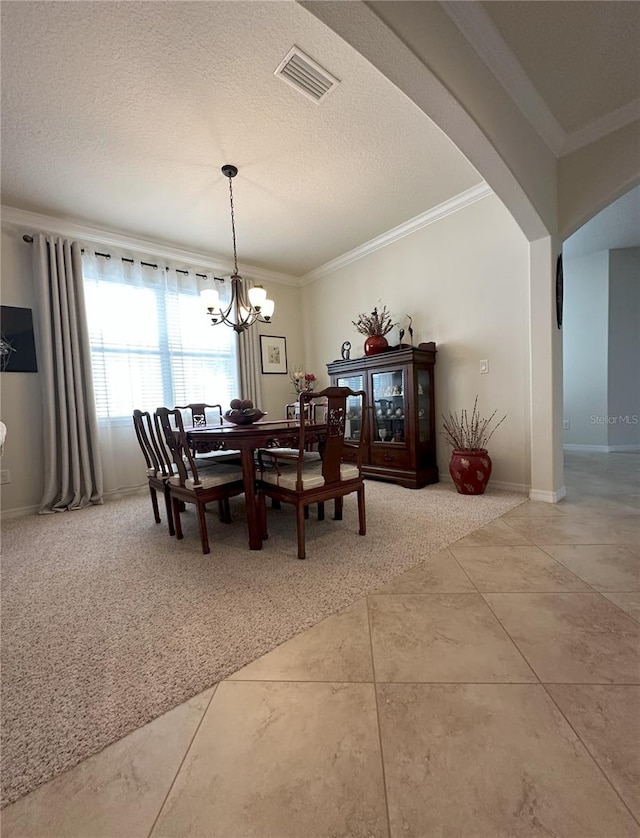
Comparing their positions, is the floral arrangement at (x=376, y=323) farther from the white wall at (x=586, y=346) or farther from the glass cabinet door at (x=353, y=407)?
the white wall at (x=586, y=346)

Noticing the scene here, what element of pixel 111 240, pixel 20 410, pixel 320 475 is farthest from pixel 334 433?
pixel 111 240

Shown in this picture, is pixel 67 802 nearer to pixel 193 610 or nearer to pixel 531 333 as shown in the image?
pixel 193 610

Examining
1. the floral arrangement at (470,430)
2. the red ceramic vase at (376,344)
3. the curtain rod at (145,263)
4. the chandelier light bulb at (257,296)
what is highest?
the curtain rod at (145,263)

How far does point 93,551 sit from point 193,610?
1.14m

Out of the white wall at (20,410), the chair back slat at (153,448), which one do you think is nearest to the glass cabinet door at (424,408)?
the chair back slat at (153,448)

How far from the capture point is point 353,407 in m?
3.89

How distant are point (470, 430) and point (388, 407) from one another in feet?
2.69

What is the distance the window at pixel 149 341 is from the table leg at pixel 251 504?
2244 millimetres

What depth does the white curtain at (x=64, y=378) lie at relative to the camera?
3.04 m

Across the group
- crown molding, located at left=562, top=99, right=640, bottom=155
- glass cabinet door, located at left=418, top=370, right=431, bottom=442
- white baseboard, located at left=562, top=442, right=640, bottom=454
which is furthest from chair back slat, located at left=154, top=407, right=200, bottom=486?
white baseboard, located at left=562, top=442, right=640, bottom=454

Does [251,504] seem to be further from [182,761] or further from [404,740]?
[404,740]

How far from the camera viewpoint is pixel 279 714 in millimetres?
957

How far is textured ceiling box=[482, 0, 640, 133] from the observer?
1.57m

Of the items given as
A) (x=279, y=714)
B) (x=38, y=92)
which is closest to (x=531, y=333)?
(x=279, y=714)
